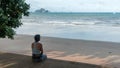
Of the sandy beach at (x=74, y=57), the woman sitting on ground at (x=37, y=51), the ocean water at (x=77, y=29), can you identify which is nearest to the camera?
the sandy beach at (x=74, y=57)

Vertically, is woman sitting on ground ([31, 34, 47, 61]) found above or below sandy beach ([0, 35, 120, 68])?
above

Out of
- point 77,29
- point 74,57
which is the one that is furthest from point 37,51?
point 77,29

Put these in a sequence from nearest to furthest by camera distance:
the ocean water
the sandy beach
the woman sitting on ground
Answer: the sandy beach < the woman sitting on ground < the ocean water

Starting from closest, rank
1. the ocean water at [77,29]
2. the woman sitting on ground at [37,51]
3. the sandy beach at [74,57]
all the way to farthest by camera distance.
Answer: the sandy beach at [74,57] < the woman sitting on ground at [37,51] < the ocean water at [77,29]

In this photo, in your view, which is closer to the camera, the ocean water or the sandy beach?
the sandy beach

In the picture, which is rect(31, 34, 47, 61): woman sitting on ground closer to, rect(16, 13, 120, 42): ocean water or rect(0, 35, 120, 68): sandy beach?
rect(0, 35, 120, 68): sandy beach

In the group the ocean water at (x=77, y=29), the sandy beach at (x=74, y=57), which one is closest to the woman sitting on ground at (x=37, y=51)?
the sandy beach at (x=74, y=57)

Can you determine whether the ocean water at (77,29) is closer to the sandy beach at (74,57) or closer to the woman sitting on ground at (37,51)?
the sandy beach at (74,57)

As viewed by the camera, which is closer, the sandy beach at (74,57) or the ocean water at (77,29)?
the sandy beach at (74,57)

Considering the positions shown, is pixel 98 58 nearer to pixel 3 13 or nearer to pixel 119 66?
pixel 119 66

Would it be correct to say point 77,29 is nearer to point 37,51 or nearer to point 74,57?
point 74,57

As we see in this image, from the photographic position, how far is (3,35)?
24.2 ft

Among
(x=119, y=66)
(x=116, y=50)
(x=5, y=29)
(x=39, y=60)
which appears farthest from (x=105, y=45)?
(x=5, y=29)

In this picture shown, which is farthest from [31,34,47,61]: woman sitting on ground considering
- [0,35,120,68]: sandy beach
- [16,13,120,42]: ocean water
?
[16,13,120,42]: ocean water
